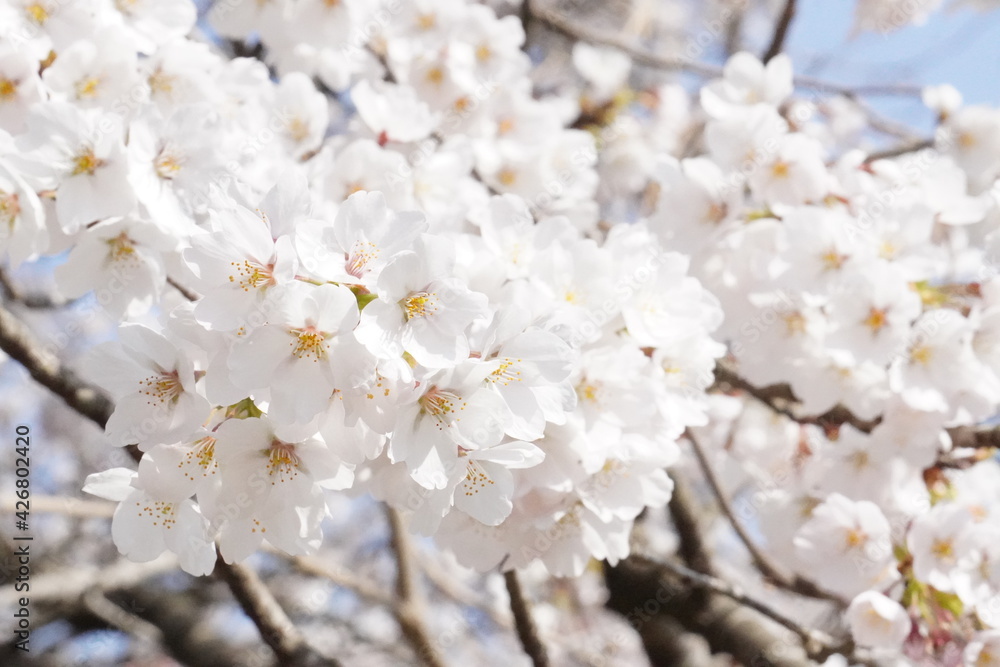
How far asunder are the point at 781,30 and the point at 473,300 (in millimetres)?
1815

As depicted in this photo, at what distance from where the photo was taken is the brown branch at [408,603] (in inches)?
90.3

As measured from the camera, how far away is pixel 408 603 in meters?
2.43

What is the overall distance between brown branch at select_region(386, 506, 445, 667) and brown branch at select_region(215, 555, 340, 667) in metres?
0.54

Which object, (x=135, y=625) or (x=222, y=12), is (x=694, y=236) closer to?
(x=222, y=12)

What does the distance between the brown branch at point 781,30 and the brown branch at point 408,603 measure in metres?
1.80

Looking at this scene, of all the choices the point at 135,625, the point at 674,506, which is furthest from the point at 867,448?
the point at 135,625

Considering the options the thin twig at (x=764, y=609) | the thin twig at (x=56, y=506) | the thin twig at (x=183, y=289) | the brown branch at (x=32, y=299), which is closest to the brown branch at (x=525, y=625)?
the thin twig at (x=764, y=609)

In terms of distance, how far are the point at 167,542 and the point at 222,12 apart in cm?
144

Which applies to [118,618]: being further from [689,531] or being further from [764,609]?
[764,609]

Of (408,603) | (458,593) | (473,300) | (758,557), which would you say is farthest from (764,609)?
(458,593)

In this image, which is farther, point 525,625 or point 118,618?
point 118,618

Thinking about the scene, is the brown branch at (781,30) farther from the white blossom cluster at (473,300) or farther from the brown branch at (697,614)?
the brown branch at (697,614)

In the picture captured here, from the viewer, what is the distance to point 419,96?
7.06ft

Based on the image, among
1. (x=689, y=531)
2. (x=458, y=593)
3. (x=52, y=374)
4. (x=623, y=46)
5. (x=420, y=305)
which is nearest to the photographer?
(x=420, y=305)
